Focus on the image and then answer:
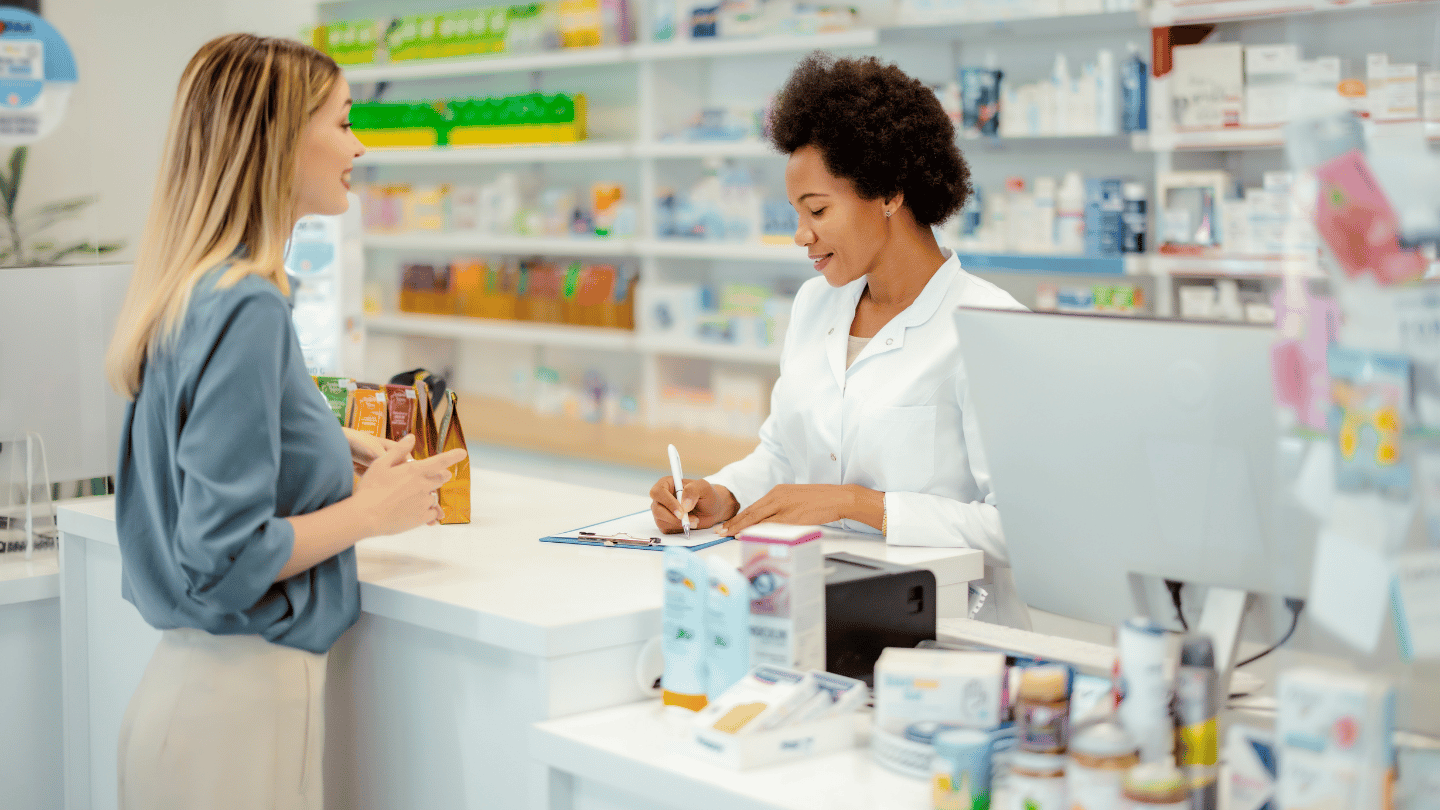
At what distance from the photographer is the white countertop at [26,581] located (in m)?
2.36

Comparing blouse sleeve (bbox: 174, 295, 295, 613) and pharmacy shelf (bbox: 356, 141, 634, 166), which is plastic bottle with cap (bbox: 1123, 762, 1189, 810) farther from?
pharmacy shelf (bbox: 356, 141, 634, 166)

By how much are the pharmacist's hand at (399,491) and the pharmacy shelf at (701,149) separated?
319cm

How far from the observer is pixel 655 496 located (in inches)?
83.2

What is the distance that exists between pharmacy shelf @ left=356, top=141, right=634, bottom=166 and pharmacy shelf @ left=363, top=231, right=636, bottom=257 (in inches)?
13.6

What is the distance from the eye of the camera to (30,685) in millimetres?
2398

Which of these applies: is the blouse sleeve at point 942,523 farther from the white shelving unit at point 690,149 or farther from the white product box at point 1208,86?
the white product box at point 1208,86

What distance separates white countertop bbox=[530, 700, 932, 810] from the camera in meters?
1.27

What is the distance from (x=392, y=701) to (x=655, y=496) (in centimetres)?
53

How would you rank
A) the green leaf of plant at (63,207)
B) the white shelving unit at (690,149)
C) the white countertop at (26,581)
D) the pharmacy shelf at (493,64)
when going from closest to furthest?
1. the white countertop at (26,581)
2. the green leaf of plant at (63,207)
3. the white shelving unit at (690,149)
4. the pharmacy shelf at (493,64)

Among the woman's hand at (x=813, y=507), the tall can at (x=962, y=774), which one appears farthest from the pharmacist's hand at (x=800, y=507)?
the tall can at (x=962, y=774)

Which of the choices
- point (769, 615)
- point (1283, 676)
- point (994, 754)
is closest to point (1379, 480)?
point (1283, 676)

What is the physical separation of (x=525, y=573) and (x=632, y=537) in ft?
0.87

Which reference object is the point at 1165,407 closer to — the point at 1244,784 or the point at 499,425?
the point at 1244,784

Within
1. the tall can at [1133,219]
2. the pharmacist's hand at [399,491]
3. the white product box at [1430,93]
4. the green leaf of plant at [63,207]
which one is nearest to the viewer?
the pharmacist's hand at [399,491]
